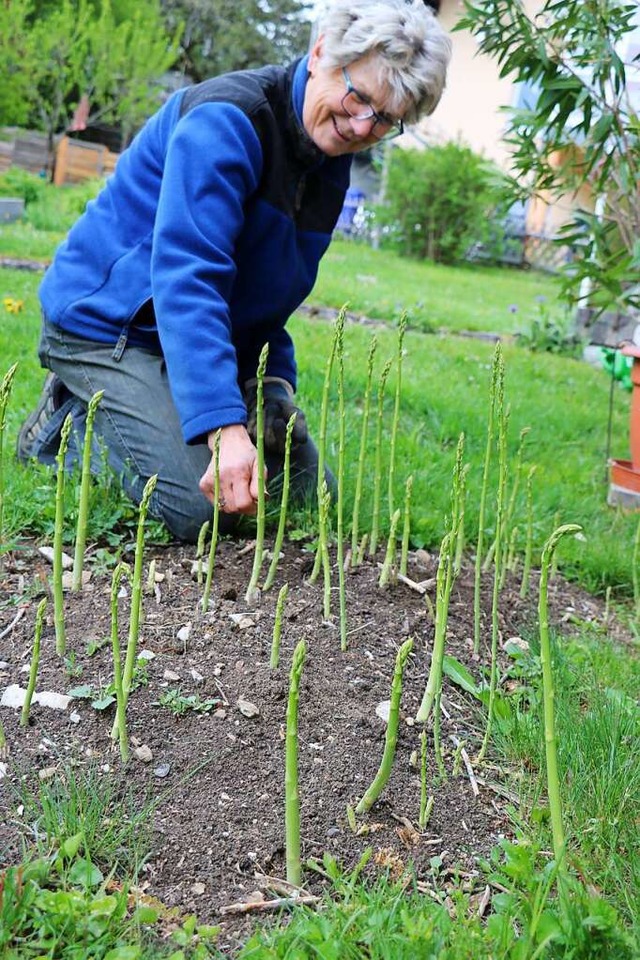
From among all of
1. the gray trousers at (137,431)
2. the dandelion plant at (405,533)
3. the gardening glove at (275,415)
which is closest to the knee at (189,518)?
the gray trousers at (137,431)

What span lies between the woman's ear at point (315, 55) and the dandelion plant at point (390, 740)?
6.35 feet

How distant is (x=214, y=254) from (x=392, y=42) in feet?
2.70

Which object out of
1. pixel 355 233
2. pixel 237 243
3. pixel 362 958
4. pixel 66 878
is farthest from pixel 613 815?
pixel 355 233

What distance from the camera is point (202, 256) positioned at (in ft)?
8.52

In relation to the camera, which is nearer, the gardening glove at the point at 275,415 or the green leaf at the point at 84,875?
the green leaf at the point at 84,875

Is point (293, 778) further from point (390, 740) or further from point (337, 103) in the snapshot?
point (337, 103)

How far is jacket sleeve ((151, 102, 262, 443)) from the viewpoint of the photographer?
2.47 m

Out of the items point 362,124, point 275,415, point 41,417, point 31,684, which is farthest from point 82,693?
point 362,124

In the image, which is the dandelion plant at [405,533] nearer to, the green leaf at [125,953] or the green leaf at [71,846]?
the green leaf at [71,846]

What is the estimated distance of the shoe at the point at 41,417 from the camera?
3.25 metres

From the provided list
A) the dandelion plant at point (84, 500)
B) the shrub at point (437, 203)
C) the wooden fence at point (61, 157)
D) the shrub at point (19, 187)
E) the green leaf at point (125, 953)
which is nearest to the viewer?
the green leaf at point (125, 953)

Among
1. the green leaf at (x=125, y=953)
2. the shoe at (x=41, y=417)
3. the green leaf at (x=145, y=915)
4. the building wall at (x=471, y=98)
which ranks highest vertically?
the building wall at (x=471, y=98)

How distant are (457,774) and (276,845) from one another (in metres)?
0.45

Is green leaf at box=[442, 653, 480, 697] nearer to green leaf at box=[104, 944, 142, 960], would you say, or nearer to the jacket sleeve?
the jacket sleeve
